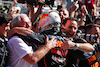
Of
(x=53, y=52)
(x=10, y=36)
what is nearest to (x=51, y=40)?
(x=53, y=52)

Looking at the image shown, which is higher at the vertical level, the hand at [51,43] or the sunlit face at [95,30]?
the hand at [51,43]

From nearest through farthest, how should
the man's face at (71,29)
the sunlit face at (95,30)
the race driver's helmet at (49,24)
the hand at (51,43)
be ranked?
the hand at (51,43)
the race driver's helmet at (49,24)
the man's face at (71,29)
the sunlit face at (95,30)

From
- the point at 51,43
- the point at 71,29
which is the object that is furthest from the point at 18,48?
the point at 71,29

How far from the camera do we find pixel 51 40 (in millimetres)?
1650

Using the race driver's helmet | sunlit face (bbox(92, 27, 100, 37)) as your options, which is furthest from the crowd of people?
sunlit face (bbox(92, 27, 100, 37))

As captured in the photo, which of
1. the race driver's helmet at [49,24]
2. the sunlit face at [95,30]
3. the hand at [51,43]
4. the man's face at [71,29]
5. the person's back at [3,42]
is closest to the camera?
the person's back at [3,42]

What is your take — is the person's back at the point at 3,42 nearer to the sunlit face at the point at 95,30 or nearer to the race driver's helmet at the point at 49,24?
the race driver's helmet at the point at 49,24

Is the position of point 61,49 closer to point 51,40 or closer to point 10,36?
point 51,40

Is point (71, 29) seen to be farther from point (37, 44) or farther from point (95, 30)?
point (95, 30)

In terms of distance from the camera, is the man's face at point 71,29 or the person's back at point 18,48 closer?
the person's back at point 18,48

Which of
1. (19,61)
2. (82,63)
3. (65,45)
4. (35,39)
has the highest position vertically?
(35,39)

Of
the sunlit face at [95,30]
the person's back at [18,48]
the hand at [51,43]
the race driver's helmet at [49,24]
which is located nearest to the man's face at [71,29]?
the race driver's helmet at [49,24]

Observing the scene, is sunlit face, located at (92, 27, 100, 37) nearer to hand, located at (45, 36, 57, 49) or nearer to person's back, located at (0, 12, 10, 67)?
hand, located at (45, 36, 57, 49)

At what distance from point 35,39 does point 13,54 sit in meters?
0.35
